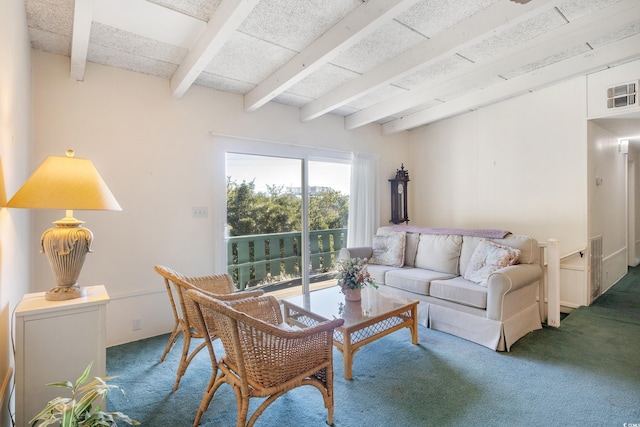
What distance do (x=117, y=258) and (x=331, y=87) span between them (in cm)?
272

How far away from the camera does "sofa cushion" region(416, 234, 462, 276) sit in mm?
3611

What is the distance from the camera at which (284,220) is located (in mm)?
3969

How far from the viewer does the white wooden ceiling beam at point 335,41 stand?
1931 millimetres

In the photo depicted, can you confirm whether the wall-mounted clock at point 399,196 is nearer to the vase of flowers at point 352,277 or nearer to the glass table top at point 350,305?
the glass table top at point 350,305

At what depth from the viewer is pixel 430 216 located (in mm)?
4996

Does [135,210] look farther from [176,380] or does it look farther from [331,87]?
[331,87]

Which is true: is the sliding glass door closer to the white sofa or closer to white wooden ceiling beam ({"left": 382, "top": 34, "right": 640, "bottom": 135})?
the white sofa

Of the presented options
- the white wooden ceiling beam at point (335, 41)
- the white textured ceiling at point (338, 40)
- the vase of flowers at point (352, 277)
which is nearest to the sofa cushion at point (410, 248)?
the vase of flowers at point (352, 277)

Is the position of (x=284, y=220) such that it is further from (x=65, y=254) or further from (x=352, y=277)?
(x=65, y=254)

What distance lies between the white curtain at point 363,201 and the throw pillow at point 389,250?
0.36 m

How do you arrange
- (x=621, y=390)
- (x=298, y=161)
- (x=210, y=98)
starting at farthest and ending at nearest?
1. (x=298, y=161)
2. (x=210, y=98)
3. (x=621, y=390)

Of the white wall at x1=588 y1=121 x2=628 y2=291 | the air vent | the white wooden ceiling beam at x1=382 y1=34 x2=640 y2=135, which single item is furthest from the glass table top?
the air vent

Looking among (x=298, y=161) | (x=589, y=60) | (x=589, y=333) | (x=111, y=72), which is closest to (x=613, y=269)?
(x=589, y=333)

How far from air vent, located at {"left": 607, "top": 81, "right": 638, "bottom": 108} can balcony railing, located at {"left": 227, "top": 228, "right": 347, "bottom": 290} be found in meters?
3.52
